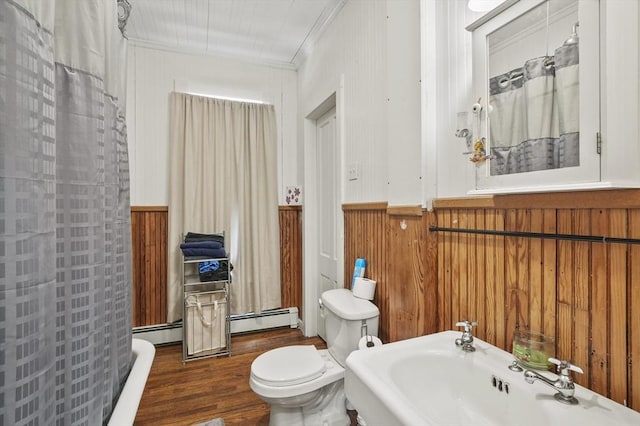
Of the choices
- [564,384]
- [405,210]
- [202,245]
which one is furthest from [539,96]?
[202,245]

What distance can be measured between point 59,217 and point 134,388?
0.61 metres

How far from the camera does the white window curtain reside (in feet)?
8.84

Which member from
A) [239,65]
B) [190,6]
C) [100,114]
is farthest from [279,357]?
[239,65]

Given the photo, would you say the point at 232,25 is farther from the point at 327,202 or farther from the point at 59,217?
the point at 59,217

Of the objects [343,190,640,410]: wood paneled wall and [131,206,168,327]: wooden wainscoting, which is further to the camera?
[131,206,168,327]: wooden wainscoting

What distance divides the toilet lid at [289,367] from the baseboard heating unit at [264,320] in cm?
135

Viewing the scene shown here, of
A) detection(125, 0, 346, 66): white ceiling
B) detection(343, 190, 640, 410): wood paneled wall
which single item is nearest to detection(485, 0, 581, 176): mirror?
detection(343, 190, 640, 410): wood paneled wall

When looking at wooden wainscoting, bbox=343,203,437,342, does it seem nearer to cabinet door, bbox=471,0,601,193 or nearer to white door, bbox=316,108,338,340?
cabinet door, bbox=471,0,601,193

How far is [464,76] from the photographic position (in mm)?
1172

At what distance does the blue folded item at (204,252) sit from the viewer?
2455mm

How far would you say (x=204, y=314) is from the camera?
254cm

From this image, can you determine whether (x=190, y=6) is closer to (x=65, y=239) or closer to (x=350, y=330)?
(x=65, y=239)

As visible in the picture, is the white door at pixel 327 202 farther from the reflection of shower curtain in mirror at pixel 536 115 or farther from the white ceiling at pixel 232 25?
the reflection of shower curtain in mirror at pixel 536 115

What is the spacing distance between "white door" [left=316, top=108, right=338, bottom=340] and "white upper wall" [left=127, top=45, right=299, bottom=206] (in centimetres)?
92
